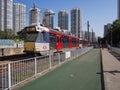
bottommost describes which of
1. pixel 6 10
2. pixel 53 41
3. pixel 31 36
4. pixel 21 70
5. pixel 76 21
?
pixel 21 70

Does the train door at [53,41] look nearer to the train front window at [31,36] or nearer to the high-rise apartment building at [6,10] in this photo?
the train front window at [31,36]

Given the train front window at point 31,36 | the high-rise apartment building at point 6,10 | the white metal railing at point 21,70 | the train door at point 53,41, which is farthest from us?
the high-rise apartment building at point 6,10

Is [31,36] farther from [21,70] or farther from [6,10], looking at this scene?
[6,10]

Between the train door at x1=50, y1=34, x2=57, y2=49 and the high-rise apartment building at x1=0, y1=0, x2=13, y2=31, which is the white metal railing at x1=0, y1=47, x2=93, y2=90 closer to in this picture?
the train door at x1=50, y1=34, x2=57, y2=49

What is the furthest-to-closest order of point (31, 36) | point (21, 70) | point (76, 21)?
point (76, 21), point (31, 36), point (21, 70)

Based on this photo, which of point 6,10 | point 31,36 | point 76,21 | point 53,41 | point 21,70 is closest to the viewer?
point 21,70

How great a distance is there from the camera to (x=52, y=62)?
15.2 metres

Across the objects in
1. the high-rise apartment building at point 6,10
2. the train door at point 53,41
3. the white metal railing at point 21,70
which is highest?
the high-rise apartment building at point 6,10

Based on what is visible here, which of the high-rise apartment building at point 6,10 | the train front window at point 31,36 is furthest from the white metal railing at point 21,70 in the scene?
the high-rise apartment building at point 6,10

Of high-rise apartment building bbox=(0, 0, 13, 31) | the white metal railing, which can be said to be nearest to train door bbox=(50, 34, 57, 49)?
high-rise apartment building bbox=(0, 0, 13, 31)

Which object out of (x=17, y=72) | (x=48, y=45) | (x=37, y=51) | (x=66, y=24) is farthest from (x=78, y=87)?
(x=66, y=24)

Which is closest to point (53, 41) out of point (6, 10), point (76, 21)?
point (6, 10)

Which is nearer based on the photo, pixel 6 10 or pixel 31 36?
pixel 31 36

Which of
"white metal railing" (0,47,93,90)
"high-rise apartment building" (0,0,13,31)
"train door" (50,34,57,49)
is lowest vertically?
"white metal railing" (0,47,93,90)
